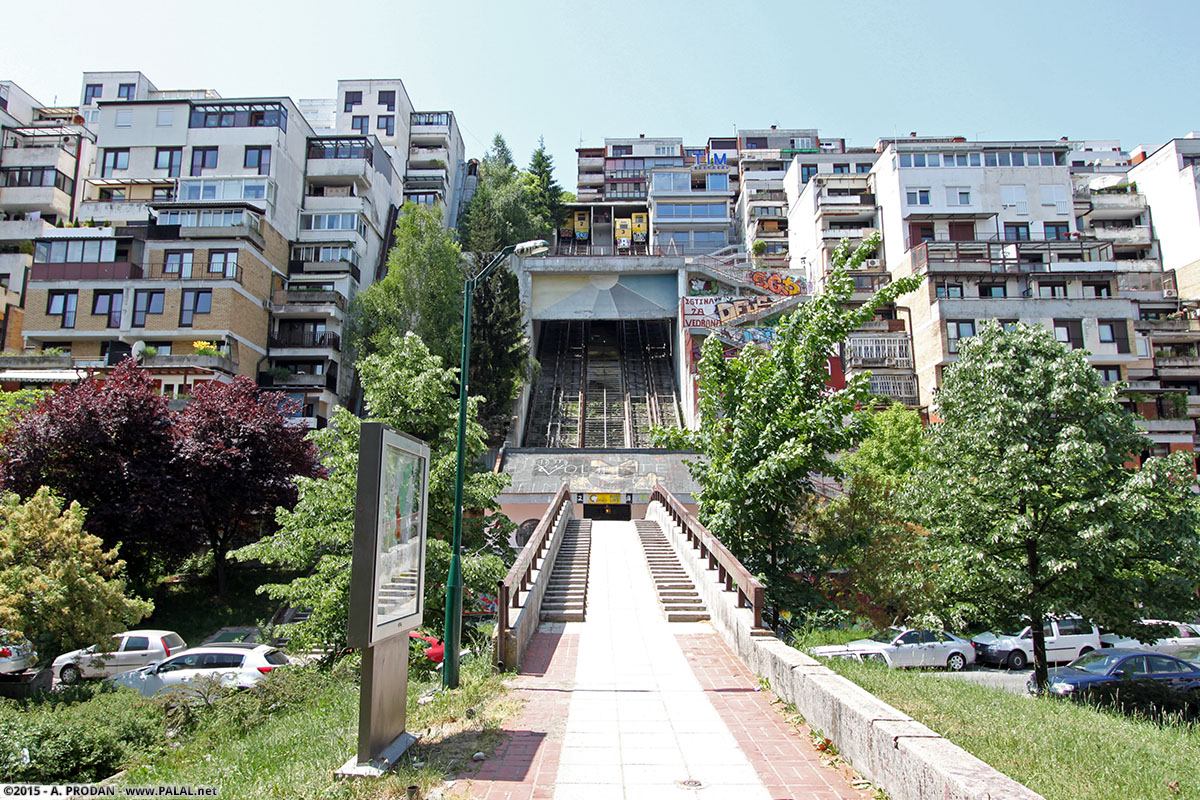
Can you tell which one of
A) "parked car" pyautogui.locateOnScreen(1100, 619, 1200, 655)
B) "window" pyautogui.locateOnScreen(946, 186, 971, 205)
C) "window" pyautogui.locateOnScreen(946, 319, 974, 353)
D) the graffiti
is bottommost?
"parked car" pyautogui.locateOnScreen(1100, 619, 1200, 655)

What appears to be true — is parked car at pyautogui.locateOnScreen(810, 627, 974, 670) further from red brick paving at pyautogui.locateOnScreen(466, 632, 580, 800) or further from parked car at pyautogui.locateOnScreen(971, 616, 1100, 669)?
red brick paving at pyautogui.locateOnScreen(466, 632, 580, 800)

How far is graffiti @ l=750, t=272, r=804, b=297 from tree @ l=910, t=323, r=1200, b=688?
105 ft

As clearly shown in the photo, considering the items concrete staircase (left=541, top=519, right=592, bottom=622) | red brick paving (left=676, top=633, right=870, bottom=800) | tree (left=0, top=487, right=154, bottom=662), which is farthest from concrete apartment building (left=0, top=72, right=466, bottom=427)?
red brick paving (left=676, top=633, right=870, bottom=800)

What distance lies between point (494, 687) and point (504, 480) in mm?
8372

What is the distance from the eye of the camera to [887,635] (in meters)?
20.7

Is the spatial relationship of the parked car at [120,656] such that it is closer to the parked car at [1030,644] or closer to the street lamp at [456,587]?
the street lamp at [456,587]

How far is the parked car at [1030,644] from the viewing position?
72.3ft

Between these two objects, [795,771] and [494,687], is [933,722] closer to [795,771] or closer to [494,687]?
[795,771]

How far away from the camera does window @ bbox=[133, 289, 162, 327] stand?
41312 millimetres

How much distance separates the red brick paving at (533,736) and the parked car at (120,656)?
43.0 ft

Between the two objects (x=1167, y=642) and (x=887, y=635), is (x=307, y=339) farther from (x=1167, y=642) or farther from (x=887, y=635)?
(x=1167, y=642)

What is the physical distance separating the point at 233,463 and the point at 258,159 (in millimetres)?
26299

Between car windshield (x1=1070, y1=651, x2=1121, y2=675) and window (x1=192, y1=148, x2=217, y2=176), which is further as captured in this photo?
window (x1=192, y1=148, x2=217, y2=176)

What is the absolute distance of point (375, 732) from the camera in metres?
6.29
